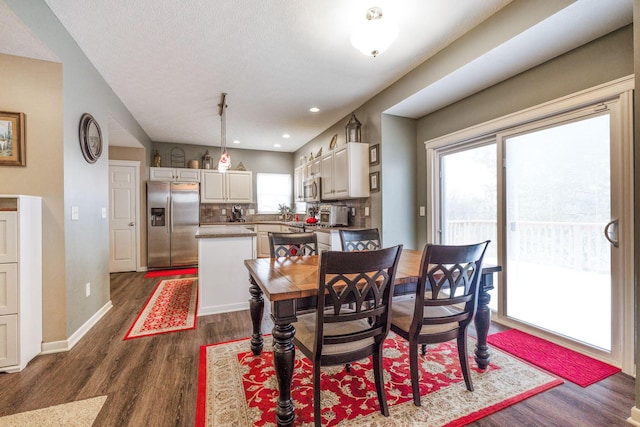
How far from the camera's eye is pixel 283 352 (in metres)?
1.43

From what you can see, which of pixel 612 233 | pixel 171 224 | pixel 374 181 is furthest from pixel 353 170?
pixel 171 224

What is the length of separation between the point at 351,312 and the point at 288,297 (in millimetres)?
363

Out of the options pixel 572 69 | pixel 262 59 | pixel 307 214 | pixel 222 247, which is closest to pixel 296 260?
pixel 222 247

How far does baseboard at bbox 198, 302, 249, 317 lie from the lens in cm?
311

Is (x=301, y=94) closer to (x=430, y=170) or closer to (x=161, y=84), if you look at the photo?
(x=161, y=84)

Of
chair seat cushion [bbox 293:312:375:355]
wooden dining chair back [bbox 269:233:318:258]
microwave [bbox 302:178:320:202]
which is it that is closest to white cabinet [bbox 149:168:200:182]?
microwave [bbox 302:178:320:202]

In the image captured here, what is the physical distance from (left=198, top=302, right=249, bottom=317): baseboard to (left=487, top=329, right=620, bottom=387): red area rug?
8.29 ft

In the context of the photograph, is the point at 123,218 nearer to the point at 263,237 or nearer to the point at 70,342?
the point at 263,237

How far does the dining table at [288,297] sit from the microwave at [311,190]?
2.89m

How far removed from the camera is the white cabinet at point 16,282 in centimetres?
199

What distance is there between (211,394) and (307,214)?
15.8 feet

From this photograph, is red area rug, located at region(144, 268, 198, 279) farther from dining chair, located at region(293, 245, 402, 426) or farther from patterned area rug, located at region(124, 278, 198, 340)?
dining chair, located at region(293, 245, 402, 426)

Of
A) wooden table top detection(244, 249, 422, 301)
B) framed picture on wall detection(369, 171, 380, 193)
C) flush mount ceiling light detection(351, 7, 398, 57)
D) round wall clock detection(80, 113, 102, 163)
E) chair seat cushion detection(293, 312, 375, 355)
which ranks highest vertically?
flush mount ceiling light detection(351, 7, 398, 57)

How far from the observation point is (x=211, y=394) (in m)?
1.75
